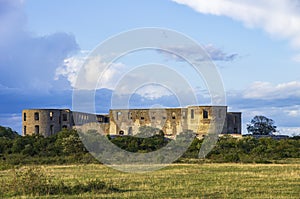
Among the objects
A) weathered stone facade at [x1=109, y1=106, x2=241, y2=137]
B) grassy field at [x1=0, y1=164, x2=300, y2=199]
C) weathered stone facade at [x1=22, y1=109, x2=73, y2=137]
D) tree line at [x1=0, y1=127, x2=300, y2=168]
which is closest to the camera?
grassy field at [x1=0, y1=164, x2=300, y2=199]

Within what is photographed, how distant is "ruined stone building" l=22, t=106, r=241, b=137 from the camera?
8700 centimetres

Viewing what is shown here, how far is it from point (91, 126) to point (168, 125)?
14.1m

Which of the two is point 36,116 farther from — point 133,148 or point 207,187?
point 207,187

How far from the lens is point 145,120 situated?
89.0 metres

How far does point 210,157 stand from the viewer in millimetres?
56188

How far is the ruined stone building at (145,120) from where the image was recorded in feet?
285

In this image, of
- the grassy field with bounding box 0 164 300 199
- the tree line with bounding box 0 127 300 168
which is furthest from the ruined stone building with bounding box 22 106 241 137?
the grassy field with bounding box 0 164 300 199

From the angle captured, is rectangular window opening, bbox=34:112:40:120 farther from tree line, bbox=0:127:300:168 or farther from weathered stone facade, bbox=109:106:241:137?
tree line, bbox=0:127:300:168

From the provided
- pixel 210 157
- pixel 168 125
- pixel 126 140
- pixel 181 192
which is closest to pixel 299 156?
pixel 210 157

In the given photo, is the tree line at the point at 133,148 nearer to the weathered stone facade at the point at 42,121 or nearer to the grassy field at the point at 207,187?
the weathered stone facade at the point at 42,121

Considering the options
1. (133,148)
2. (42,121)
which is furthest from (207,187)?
(42,121)

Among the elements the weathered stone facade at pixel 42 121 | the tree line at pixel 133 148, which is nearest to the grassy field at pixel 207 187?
the tree line at pixel 133 148

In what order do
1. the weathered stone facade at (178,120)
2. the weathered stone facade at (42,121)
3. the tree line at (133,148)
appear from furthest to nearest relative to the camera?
the weathered stone facade at (178,120)
the weathered stone facade at (42,121)
the tree line at (133,148)

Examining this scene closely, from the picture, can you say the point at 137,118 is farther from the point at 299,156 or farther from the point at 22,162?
the point at 22,162
